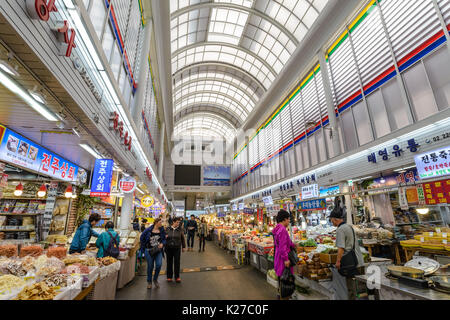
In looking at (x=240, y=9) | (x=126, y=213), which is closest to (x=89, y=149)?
(x=126, y=213)

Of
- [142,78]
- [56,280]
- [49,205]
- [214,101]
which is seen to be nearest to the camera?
[56,280]

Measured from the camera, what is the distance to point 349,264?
3447 mm

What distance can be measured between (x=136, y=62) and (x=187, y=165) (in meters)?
20.8

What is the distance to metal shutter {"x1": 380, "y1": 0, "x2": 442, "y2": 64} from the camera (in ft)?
18.2

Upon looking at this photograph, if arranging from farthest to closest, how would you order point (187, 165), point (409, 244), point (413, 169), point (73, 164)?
point (187, 165)
point (73, 164)
point (413, 169)
point (409, 244)

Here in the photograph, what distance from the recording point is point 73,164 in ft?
26.7

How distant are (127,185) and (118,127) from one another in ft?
9.92

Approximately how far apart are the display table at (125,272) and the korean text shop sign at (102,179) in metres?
1.84

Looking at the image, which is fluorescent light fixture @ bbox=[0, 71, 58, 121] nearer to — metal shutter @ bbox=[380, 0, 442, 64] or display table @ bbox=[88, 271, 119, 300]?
display table @ bbox=[88, 271, 119, 300]

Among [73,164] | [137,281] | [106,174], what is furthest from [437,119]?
[73,164]

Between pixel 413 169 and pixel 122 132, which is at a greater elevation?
pixel 122 132

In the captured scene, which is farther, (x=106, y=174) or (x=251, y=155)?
(x=251, y=155)

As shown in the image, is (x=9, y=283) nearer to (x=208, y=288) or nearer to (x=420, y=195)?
(x=208, y=288)

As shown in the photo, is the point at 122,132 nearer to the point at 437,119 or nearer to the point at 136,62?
the point at 136,62
